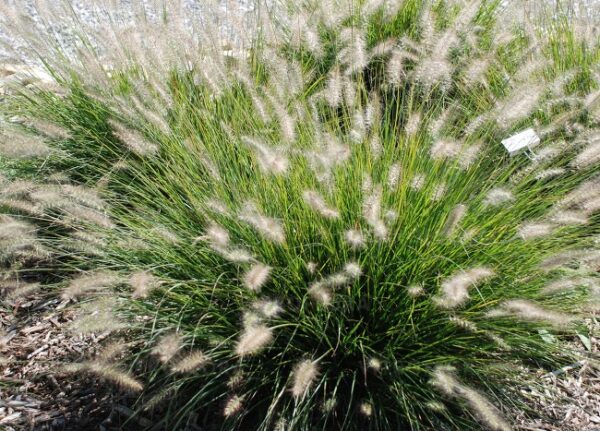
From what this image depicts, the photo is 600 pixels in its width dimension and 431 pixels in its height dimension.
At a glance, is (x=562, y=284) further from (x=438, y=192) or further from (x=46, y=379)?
(x=46, y=379)

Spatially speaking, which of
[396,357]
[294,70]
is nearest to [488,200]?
[396,357]

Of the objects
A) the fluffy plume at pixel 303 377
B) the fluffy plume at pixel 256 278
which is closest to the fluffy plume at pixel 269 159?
the fluffy plume at pixel 256 278

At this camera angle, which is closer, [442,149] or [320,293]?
[320,293]

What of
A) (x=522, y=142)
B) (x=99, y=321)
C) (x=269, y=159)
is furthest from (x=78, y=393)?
(x=522, y=142)

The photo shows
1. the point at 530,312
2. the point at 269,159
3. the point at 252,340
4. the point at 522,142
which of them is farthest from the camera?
the point at 522,142

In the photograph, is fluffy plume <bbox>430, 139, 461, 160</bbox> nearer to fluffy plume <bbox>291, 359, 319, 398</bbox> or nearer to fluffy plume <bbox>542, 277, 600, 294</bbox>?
fluffy plume <bbox>542, 277, 600, 294</bbox>

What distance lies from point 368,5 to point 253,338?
2112 mm

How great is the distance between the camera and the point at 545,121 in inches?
127

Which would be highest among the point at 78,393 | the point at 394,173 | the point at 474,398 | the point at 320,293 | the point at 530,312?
the point at 394,173

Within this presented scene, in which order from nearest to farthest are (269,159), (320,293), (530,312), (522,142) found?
(530,312), (320,293), (269,159), (522,142)

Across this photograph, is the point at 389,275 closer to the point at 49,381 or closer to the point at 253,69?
the point at 49,381

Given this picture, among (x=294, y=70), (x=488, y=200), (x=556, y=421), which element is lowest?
(x=556, y=421)

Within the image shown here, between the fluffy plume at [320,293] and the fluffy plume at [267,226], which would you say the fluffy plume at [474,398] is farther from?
the fluffy plume at [267,226]

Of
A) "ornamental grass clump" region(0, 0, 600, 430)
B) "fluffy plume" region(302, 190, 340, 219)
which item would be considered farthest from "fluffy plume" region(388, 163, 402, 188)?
"fluffy plume" region(302, 190, 340, 219)
